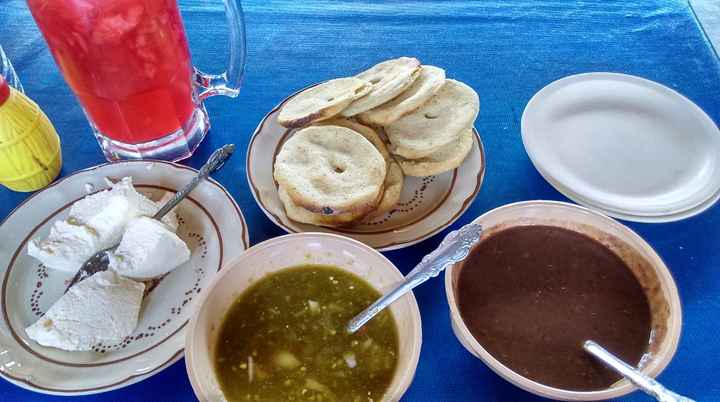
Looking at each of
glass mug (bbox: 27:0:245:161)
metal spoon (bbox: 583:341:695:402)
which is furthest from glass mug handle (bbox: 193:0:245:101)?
metal spoon (bbox: 583:341:695:402)

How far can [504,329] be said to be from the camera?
1089mm

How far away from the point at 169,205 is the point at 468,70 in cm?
107

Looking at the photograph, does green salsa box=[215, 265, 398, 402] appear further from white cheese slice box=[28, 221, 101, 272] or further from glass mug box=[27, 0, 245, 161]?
glass mug box=[27, 0, 245, 161]

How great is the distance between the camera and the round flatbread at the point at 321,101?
133 cm

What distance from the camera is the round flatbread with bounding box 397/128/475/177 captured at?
1.35m

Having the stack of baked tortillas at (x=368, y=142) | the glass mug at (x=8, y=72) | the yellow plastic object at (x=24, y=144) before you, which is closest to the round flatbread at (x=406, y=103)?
the stack of baked tortillas at (x=368, y=142)

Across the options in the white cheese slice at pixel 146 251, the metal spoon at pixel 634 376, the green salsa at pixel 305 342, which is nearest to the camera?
the metal spoon at pixel 634 376

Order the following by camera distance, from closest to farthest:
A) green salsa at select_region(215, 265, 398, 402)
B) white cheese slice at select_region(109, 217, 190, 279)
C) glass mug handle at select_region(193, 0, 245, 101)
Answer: green salsa at select_region(215, 265, 398, 402), white cheese slice at select_region(109, 217, 190, 279), glass mug handle at select_region(193, 0, 245, 101)

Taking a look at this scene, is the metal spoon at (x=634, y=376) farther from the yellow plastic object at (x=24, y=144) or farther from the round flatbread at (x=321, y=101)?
the yellow plastic object at (x=24, y=144)

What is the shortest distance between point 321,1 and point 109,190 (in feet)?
3.79

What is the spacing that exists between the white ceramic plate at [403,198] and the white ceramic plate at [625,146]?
0.21m

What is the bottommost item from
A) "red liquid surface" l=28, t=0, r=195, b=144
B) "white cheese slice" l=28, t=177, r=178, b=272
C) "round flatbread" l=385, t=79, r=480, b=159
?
"white cheese slice" l=28, t=177, r=178, b=272

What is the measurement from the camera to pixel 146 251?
117 cm

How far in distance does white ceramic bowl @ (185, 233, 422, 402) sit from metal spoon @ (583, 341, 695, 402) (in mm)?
353
